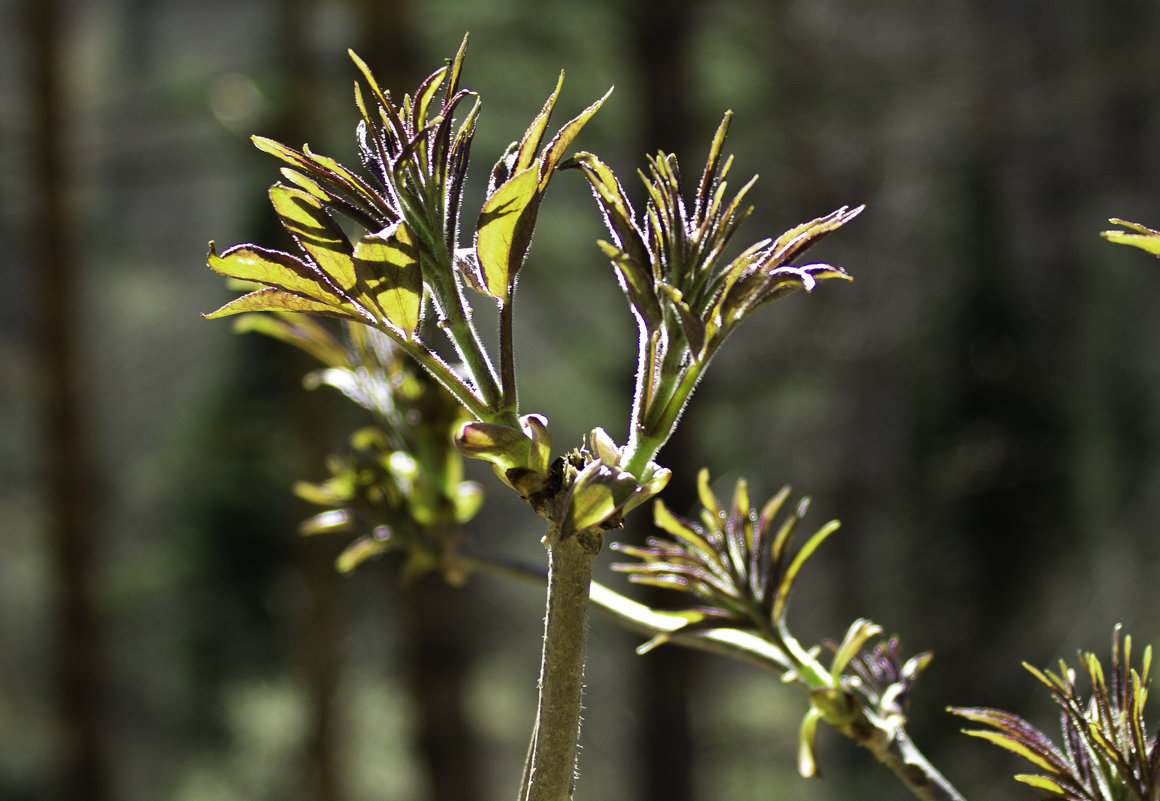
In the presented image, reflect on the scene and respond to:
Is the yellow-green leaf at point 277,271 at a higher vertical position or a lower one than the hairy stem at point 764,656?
higher

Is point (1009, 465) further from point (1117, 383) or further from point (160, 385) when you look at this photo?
point (160, 385)

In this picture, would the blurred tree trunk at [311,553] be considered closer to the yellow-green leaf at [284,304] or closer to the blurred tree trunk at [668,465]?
the blurred tree trunk at [668,465]

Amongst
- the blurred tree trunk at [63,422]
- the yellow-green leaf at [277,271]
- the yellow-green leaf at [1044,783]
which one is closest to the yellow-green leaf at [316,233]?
the yellow-green leaf at [277,271]

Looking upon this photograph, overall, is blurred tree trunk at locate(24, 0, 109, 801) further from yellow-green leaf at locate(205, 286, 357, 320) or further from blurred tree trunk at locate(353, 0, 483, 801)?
yellow-green leaf at locate(205, 286, 357, 320)

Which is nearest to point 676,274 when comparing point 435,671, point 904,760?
point 904,760

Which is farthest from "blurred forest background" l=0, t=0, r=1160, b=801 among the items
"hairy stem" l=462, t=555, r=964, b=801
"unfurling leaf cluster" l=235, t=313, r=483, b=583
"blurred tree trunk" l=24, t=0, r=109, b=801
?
"hairy stem" l=462, t=555, r=964, b=801
